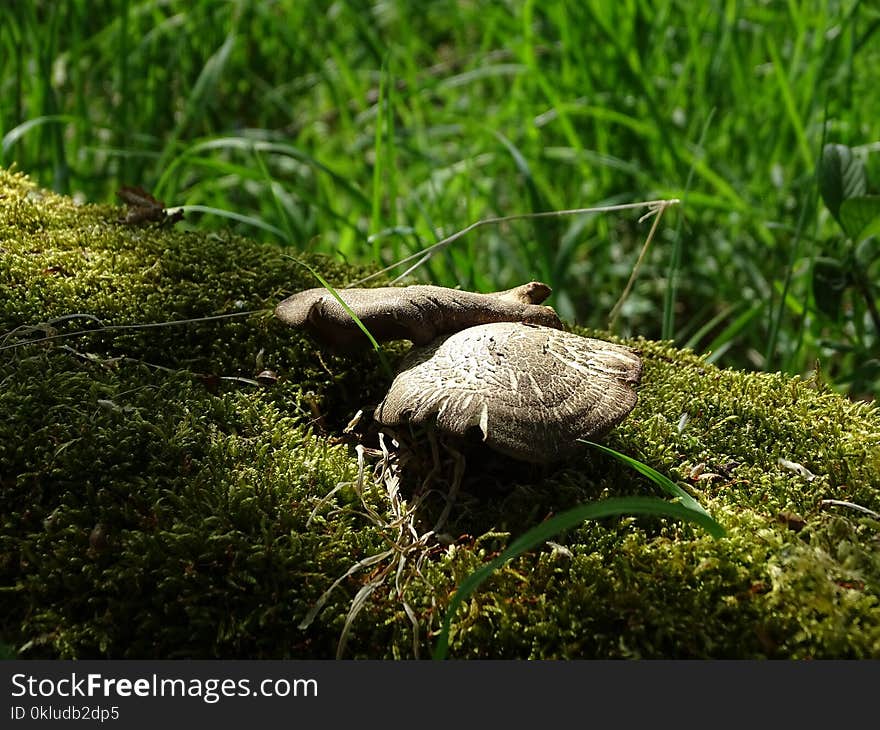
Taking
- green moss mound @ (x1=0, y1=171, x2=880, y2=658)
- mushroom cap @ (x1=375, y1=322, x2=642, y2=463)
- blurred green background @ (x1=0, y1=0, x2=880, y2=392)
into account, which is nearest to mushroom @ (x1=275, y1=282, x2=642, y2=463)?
mushroom cap @ (x1=375, y1=322, x2=642, y2=463)

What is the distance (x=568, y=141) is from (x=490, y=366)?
3.20 metres

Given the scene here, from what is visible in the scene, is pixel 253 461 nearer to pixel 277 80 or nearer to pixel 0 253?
pixel 0 253

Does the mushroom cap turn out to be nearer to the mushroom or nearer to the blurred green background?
the mushroom

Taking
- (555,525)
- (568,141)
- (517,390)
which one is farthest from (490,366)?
(568,141)

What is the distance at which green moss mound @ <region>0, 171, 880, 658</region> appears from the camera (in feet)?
5.16

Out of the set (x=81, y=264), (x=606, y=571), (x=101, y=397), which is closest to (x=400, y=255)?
(x=81, y=264)

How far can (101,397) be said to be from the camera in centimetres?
195

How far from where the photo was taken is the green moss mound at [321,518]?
5.16 feet

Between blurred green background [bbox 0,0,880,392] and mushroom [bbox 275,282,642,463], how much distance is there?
1.51 metres

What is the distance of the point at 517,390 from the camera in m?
1.71

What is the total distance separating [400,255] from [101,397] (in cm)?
199

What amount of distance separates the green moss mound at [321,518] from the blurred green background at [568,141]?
1469 mm

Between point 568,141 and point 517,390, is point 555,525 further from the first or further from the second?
point 568,141

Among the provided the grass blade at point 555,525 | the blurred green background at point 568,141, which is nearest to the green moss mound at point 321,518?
the grass blade at point 555,525
